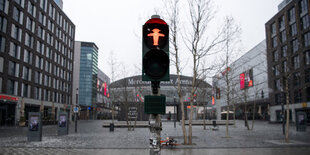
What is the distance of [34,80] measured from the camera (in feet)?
161

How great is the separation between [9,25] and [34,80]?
12479 mm

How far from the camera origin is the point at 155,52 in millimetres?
4230

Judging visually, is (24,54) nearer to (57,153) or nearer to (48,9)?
(48,9)

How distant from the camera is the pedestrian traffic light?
165 inches

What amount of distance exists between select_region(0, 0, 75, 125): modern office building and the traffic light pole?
41.0m

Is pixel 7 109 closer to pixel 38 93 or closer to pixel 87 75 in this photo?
pixel 38 93

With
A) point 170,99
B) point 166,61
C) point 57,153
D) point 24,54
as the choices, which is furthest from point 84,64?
point 166,61

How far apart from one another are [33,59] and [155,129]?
50336 mm

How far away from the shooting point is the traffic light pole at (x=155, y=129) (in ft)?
12.8

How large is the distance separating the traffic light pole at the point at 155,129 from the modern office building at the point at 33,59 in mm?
41016

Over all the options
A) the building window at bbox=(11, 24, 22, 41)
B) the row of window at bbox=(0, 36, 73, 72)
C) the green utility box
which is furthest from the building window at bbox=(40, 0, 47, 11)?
the green utility box

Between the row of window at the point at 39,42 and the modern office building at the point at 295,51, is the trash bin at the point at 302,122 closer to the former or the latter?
the modern office building at the point at 295,51

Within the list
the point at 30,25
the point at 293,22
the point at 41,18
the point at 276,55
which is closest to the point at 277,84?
the point at 276,55

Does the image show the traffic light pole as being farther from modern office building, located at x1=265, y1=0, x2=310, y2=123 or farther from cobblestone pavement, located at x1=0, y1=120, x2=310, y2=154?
modern office building, located at x1=265, y1=0, x2=310, y2=123
